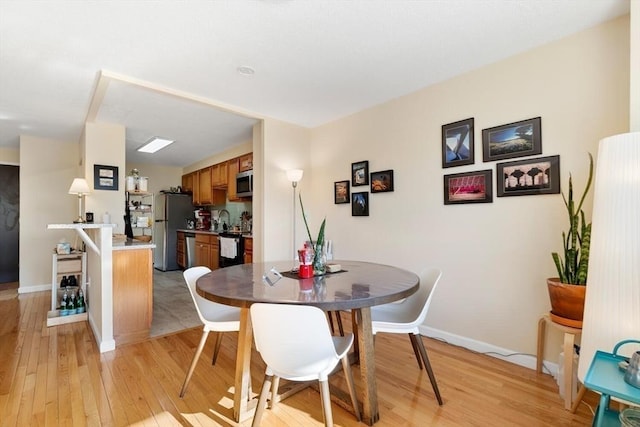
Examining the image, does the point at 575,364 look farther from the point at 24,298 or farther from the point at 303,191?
the point at 24,298

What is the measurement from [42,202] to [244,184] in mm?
3123

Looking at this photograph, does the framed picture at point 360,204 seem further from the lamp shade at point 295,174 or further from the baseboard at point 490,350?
the baseboard at point 490,350

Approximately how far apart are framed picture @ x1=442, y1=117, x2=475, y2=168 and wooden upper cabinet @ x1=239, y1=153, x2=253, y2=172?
9.30 ft

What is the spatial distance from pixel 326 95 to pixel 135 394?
285 cm

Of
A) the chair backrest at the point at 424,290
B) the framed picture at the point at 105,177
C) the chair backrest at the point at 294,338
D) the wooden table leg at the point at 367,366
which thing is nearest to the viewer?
the chair backrest at the point at 294,338

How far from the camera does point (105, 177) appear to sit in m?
3.66

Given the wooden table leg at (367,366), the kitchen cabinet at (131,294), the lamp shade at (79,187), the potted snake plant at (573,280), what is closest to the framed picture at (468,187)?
the potted snake plant at (573,280)

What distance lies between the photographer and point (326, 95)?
3061 millimetres

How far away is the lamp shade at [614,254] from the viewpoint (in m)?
1.45

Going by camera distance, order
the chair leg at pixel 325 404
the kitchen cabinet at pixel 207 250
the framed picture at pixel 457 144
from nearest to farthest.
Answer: the chair leg at pixel 325 404, the framed picture at pixel 457 144, the kitchen cabinet at pixel 207 250

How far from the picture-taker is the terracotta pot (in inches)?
68.7

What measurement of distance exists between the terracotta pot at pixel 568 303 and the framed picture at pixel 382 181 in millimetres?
1662

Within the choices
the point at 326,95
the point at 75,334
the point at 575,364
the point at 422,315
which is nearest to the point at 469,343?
the point at 575,364

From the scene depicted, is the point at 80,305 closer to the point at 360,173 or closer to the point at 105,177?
the point at 105,177
